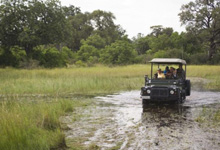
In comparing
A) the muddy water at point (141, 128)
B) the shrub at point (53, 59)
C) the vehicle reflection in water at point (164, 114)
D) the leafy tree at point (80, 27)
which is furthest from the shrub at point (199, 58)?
the vehicle reflection in water at point (164, 114)

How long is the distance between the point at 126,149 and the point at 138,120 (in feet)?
9.68

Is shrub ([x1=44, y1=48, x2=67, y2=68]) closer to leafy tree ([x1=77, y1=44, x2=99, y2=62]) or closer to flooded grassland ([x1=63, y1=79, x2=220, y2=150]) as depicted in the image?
leafy tree ([x1=77, y1=44, x2=99, y2=62])

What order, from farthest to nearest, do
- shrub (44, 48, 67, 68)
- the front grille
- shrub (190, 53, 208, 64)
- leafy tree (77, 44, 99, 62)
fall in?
leafy tree (77, 44, 99, 62), shrub (190, 53, 208, 64), shrub (44, 48, 67, 68), the front grille

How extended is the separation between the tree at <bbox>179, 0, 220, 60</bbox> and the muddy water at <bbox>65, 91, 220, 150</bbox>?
1354 inches

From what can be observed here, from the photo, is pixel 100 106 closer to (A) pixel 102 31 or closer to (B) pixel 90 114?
(B) pixel 90 114

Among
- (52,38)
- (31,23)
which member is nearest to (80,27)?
(52,38)

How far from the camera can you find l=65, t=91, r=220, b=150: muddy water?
6.52 meters

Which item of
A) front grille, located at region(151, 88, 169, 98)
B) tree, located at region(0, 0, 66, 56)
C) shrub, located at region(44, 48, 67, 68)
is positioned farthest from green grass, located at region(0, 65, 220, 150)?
shrub, located at region(44, 48, 67, 68)

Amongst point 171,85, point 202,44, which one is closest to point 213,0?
point 202,44

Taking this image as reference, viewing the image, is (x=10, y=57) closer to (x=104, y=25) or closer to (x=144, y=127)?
(x=144, y=127)

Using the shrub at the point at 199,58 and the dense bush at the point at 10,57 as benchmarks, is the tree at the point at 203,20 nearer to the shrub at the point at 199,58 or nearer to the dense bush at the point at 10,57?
the shrub at the point at 199,58

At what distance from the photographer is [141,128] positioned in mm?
8031

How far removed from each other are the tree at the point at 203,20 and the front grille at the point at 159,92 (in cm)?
3522

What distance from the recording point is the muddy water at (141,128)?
6523mm
